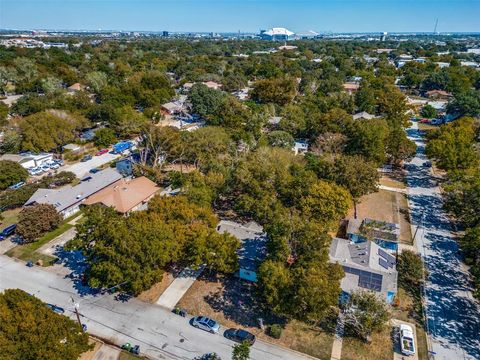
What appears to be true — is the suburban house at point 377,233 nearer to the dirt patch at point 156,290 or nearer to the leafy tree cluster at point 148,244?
the leafy tree cluster at point 148,244

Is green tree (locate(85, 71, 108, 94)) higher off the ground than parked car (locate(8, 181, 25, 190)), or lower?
higher

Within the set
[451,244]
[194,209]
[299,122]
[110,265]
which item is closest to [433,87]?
[299,122]

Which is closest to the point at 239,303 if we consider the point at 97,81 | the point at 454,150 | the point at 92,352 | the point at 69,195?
the point at 92,352

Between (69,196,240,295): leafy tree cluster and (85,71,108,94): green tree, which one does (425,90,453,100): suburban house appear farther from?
(69,196,240,295): leafy tree cluster

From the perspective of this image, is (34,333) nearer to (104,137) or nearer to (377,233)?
(377,233)

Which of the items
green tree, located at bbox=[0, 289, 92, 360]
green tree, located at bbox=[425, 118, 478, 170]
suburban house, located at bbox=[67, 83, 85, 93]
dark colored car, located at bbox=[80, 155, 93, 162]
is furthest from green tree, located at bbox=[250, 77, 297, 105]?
green tree, located at bbox=[0, 289, 92, 360]

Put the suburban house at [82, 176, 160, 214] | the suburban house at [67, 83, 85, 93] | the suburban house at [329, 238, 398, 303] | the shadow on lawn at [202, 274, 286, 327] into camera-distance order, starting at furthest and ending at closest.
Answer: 1. the suburban house at [67, 83, 85, 93]
2. the suburban house at [82, 176, 160, 214]
3. the suburban house at [329, 238, 398, 303]
4. the shadow on lawn at [202, 274, 286, 327]
